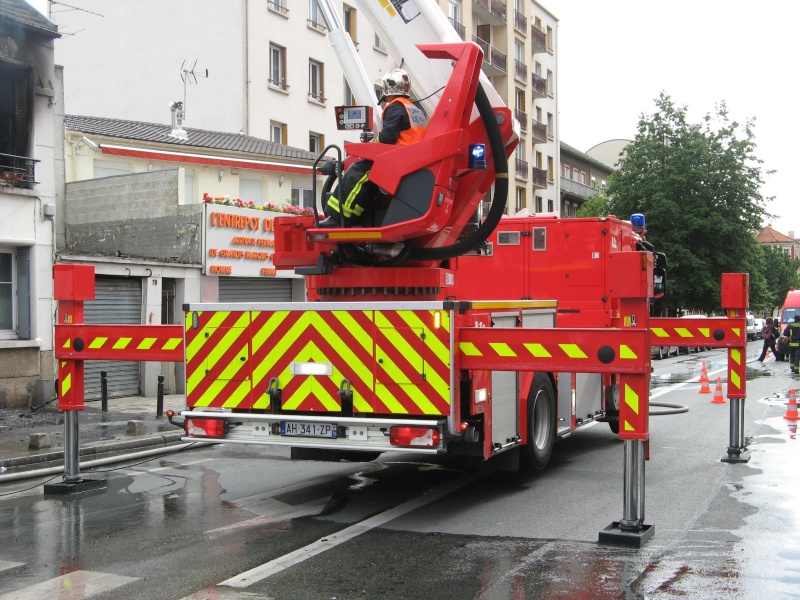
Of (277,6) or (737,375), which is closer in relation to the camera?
(737,375)

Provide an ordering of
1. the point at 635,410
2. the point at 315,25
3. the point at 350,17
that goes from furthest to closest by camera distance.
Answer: the point at 350,17
the point at 315,25
the point at 635,410

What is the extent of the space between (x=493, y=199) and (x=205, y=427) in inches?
127

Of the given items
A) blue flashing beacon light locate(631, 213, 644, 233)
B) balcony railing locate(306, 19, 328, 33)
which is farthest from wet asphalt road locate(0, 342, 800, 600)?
balcony railing locate(306, 19, 328, 33)

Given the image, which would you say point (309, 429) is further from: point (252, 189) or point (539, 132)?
point (539, 132)

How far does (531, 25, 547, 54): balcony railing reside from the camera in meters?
54.1

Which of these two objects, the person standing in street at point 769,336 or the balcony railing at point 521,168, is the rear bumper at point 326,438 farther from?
the balcony railing at point 521,168

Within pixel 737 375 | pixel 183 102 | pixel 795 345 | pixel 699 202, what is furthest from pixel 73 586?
pixel 699 202

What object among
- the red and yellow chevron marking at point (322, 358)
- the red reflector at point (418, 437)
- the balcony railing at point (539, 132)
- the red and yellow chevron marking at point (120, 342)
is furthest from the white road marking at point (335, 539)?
the balcony railing at point (539, 132)

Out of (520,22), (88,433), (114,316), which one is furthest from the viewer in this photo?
(520,22)

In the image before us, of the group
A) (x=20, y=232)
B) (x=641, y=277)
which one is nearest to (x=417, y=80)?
(x=641, y=277)

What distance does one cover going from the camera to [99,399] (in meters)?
17.4

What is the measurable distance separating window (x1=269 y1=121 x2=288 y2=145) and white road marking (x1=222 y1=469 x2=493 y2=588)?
2469 centimetres

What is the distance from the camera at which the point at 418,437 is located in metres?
6.90

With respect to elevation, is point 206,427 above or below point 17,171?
below
